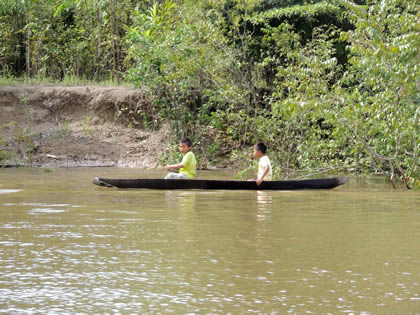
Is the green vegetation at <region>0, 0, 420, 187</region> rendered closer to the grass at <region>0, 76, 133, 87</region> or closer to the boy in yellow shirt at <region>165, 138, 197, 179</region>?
the grass at <region>0, 76, 133, 87</region>

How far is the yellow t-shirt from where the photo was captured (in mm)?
13414

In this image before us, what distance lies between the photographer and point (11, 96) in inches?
827

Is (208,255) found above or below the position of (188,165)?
below

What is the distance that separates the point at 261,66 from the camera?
18.5m

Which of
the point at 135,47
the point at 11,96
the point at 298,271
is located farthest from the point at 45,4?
the point at 298,271

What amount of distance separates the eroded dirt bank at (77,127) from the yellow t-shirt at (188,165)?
546cm

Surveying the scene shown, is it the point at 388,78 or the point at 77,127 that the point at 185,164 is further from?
the point at 77,127

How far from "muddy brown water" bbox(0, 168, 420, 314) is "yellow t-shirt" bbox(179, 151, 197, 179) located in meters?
2.37

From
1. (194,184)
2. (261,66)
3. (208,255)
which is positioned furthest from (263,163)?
(208,255)

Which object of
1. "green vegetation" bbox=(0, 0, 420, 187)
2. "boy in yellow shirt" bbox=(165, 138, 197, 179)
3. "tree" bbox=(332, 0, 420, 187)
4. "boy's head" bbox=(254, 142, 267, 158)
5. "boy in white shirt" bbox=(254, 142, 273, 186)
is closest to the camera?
"tree" bbox=(332, 0, 420, 187)

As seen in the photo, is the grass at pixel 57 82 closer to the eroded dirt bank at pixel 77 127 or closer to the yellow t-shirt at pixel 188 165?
the eroded dirt bank at pixel 77 127

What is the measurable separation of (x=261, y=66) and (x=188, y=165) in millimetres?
5880

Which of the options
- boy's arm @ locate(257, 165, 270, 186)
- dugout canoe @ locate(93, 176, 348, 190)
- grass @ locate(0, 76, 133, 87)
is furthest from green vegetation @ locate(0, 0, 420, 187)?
dugout canoe @ locate(93, 176, 348, 190)

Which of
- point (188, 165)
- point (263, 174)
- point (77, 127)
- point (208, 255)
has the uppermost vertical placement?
point (77, 127)
